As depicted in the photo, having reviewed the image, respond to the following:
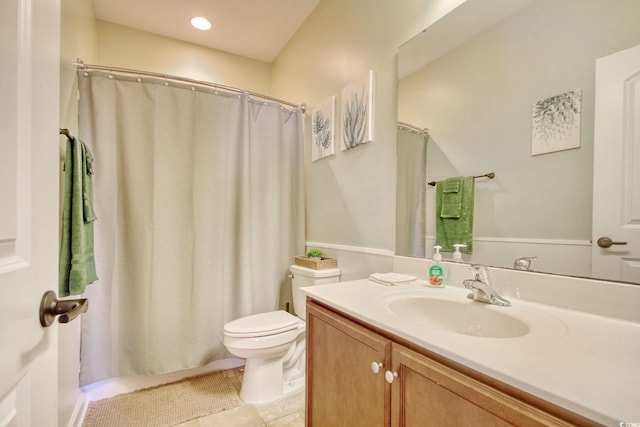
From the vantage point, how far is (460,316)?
989 mm

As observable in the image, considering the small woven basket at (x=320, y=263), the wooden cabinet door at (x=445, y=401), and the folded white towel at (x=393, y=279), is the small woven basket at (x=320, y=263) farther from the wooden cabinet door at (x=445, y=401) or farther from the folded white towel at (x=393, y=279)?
the wooden cabinet door at (x=445, y=401)

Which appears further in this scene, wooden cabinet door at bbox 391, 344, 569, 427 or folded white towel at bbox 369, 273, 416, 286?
folded white towel at bbox 369, 273, 416, 286

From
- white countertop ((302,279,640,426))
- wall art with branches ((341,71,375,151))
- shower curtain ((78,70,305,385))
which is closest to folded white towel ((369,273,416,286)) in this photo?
white countertop ((302,279,640,426))

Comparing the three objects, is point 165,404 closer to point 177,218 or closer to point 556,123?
point 177,218

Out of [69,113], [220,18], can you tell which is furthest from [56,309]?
[220,18]

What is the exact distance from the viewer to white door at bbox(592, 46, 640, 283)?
77 cm

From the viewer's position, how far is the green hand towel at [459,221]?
3.87 feet

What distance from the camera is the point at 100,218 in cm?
169

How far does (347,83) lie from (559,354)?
5.54ft

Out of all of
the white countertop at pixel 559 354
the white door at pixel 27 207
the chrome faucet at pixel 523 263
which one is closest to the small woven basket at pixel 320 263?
the white countertop at pixel 559 354

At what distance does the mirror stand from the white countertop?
20cm

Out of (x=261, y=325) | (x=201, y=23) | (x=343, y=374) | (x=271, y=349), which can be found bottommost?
(x=271, y=349)

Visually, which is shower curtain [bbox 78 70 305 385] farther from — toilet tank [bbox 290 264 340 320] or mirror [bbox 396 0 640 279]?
mirror [bbox 396 0 640 279]

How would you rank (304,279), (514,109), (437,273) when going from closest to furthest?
(514,109) < (437,273) < (304,279)
